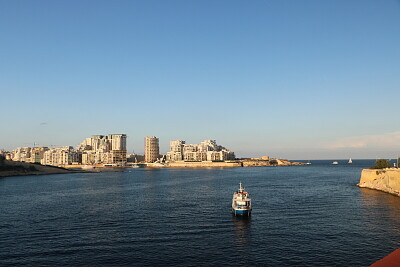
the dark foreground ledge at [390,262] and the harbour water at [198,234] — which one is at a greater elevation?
the dark foreground ledge at [390,262]

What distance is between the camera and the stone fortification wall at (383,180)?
85.8 metres

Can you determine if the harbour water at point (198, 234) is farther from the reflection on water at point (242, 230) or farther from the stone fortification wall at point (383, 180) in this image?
the stone fortification wall at point (383, 180)

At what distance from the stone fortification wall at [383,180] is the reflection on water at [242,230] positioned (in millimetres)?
52030

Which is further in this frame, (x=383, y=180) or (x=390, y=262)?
(x=383, y=180)

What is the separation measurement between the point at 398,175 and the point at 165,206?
65.7 m

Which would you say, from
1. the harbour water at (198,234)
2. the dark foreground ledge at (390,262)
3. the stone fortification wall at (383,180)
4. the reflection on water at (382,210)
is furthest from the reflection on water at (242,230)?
the stone fortification wall at (383,180)

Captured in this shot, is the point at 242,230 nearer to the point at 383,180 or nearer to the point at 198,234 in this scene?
the point at 198,234

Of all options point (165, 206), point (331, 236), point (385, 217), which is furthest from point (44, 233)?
point (385, 217)

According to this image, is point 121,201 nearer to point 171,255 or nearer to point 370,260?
point 171,255

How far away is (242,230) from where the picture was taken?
156 feet

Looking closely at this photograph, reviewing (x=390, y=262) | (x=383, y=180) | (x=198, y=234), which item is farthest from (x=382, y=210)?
(x=390, y=262)

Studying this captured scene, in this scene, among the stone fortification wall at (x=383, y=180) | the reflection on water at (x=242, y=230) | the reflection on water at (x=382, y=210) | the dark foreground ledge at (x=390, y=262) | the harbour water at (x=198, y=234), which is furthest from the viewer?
the stone fortification wall at (x=383, y=180)

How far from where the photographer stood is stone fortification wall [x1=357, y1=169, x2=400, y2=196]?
85794 mm

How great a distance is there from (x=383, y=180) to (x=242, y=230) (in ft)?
222
